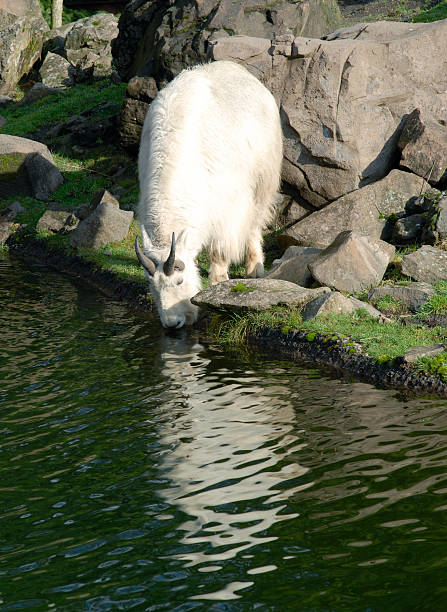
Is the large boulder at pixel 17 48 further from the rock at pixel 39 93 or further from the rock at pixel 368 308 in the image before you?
the rock at pixel 368 308

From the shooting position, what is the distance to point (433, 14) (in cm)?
1789

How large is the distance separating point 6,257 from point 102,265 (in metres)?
3.02

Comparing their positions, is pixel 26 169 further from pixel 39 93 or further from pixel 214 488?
pixel 214 488

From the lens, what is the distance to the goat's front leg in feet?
32.7

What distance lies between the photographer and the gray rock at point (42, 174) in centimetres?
1678

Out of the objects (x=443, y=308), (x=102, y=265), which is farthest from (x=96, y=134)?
(x=443, y=308)

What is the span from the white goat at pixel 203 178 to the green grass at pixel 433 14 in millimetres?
8698

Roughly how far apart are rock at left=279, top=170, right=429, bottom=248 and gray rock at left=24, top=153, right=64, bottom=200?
784 cm

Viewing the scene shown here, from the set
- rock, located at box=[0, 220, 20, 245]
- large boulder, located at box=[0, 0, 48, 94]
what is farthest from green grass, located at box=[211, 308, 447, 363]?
large boulder, located at box=[0, 0, 48, 94]

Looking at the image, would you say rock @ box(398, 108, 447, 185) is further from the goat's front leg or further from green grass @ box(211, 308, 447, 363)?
green grass @ box(211, 308, 447, 363)

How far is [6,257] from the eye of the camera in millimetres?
14164

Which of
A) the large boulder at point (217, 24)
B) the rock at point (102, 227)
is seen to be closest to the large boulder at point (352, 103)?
the large boulder at point (217, 24)

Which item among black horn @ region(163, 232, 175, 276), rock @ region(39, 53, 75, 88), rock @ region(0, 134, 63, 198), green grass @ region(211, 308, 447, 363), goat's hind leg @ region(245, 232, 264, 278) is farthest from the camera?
rock @ region(39, 53, 75, 88)

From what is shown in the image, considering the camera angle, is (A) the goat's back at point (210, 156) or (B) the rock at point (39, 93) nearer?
(A) the goat's back at point (210, 156)
